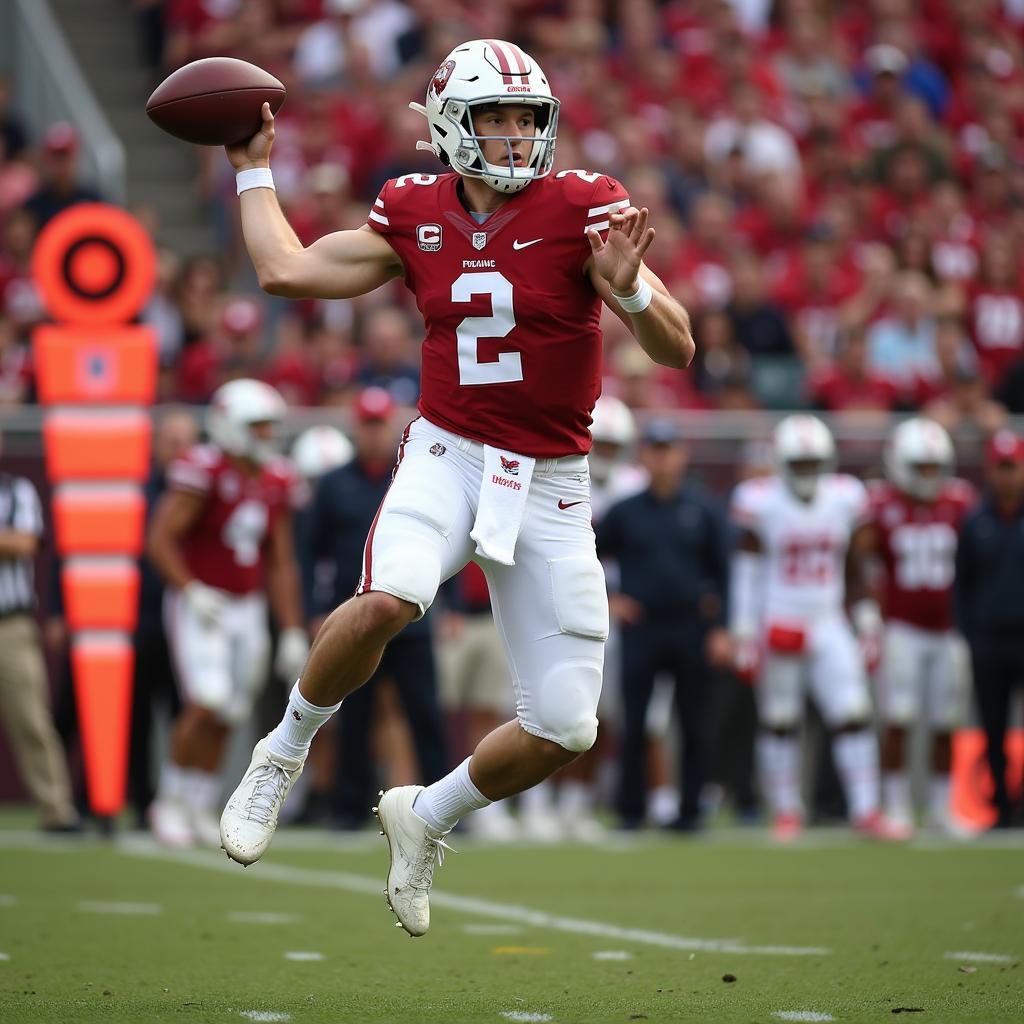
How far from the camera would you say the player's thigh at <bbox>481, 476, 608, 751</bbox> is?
4.81m

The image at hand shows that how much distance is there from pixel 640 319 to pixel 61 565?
5.40 meters

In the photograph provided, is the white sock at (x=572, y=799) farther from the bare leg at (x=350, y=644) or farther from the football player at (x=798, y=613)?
the bare leg at (x=350, y=644)

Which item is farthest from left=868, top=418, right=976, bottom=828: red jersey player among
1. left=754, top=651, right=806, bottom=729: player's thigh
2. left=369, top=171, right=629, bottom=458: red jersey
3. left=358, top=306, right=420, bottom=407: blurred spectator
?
left=369, top=171, right=629, bottom=458: red jersey

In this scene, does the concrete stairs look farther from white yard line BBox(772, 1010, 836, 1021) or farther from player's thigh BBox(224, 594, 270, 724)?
white yard line BBox(772, 1010, 836, 1021)

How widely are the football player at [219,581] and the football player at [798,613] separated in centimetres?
227

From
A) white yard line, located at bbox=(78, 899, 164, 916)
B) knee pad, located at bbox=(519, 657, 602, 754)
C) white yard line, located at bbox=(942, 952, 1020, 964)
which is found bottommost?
white yard line, located at bbox=(78, 899, 164, 916)

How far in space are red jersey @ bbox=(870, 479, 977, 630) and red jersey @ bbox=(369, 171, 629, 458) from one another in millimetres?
5641

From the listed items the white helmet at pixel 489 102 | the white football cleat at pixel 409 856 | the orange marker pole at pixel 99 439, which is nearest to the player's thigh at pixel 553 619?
the white football cleat at pixel 409 856

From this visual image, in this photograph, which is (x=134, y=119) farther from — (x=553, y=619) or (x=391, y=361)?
(x=553, y=619)

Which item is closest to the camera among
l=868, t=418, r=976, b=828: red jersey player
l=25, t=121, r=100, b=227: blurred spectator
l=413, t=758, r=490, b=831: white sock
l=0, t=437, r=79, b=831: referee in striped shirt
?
l=413, t=758, r=490, b=831: white sock

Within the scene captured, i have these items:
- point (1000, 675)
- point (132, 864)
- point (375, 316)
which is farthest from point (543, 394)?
point (375, 316)

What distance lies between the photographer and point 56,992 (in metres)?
4.70

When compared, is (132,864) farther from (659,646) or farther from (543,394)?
(543,394)

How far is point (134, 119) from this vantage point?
13727 millimetres
